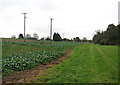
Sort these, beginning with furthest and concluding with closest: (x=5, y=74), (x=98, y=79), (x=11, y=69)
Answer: (x=11, y=69)
(x=5, y=74)
(x=98, y=79)

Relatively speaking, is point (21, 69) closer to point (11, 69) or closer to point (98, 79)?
point (11, 69)

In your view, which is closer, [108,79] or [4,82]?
[108,79]

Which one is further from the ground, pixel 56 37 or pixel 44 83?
pixel 56 37

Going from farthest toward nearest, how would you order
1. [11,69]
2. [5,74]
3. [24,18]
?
[24,18] → [11,69] → [5,74]

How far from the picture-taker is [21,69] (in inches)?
353

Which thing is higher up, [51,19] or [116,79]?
[51,19]

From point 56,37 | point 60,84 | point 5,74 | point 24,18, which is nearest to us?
point 60,84

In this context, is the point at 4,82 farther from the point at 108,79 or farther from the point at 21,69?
the point at 108,79

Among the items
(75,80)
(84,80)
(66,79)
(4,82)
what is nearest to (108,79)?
(84,80)

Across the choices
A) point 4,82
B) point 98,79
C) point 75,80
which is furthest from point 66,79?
point 4,82

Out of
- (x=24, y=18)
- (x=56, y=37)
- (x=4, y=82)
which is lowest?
(x=4, y=82)

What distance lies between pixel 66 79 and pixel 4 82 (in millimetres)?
3004

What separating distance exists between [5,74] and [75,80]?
4.19 meters

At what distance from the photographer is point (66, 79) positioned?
627 centimetres
